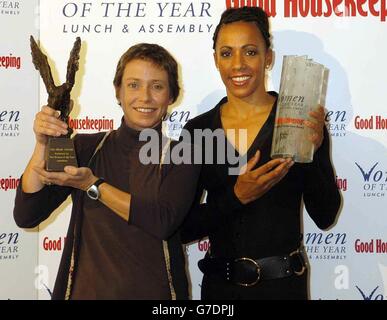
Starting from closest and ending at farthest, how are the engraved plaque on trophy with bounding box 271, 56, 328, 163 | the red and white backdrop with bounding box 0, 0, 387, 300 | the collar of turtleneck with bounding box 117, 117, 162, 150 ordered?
the engraved plaque on trophy with bounding box 271, 56, 328, 163 < the collar of turtleneck with bounding box 117, 117, 162, 150 < the red and white backdrop with bounding box 0, 0, 387, 300

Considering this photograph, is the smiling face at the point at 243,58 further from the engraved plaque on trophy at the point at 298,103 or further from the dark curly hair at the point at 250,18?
the engraved plaque on trophy at the point at 298,103

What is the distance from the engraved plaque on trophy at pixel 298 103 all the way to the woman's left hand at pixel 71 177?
50cm

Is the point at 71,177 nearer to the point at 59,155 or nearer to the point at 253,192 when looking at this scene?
the point at 59,155

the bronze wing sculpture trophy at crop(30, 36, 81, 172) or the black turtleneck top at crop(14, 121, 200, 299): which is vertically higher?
the bronze wing sculpture trophy at crop(30, 36, 81, 172)

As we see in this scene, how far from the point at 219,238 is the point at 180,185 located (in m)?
0.19

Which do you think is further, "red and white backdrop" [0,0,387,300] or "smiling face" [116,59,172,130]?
"red and white backdrop" [0,0,387,300]

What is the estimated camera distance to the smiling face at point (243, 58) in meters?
1.61

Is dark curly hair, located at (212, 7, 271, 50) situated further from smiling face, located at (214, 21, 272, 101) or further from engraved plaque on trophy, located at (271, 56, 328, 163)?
engraved plaque on trophy, located at (271, 56, 328, 163)

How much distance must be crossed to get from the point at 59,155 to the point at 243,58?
573 mm

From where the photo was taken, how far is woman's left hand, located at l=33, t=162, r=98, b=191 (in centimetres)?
148

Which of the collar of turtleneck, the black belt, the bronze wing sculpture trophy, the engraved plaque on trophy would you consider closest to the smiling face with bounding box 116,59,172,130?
the collar of turtleneck

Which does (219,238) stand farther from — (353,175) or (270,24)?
(270,24)

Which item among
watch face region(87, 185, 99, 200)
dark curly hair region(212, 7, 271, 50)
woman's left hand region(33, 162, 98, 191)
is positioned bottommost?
watch face region(87, 185, 99, 200)

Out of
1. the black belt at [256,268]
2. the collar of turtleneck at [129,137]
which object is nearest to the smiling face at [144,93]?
the collar of turtleneck at [129,137]
